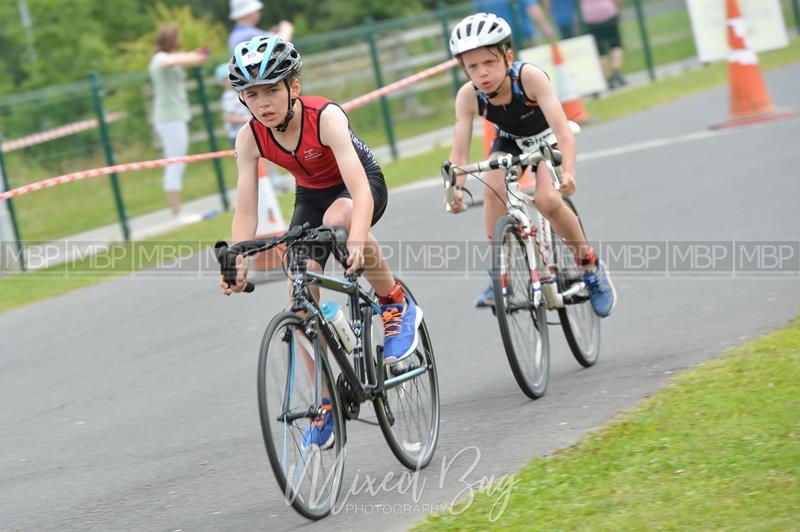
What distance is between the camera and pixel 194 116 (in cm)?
1748

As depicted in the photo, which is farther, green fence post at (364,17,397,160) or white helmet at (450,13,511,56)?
green fence post at (364,17,397,160)

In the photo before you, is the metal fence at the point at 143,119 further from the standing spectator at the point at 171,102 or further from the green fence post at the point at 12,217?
the standing spectator at the point at 171,102

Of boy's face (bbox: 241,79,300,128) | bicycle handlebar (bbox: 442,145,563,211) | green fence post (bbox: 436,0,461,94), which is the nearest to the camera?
boy's face (bbox: 241,79,300,128)

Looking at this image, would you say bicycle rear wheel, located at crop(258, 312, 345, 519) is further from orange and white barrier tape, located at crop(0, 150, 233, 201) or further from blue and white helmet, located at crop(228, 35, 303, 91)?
orange and white barrier tape, located at crop(0, 150, 233, 201)

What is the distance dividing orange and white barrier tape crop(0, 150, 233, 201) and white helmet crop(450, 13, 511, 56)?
24.9 ft

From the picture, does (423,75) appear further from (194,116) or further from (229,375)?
(229,375)

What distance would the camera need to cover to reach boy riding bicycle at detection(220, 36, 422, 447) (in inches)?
224

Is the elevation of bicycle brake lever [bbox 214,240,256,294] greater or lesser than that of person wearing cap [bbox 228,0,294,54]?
lesser

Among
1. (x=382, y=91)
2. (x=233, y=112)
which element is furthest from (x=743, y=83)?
(x=233, y=112)

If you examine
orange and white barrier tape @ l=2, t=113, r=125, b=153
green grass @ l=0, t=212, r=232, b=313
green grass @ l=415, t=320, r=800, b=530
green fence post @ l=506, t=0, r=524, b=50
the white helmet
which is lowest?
green grass @ l=415, t=320, r=800, b=530

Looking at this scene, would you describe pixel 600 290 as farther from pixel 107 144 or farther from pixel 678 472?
pixel 107 144

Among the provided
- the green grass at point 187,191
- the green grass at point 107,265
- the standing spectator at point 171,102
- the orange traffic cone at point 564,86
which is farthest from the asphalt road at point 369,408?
the orange traffic cone at point 564,86

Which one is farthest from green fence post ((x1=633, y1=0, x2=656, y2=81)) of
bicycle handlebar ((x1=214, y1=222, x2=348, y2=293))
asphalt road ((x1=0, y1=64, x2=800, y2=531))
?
bicycle handlebar ((x1=214, y1=222, x2=348, y2=293))

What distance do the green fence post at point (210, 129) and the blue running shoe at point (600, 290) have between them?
960 cm
